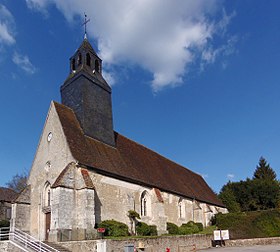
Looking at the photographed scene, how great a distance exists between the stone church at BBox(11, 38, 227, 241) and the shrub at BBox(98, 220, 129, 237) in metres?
0.67

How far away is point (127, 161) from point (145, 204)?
12.4 ft

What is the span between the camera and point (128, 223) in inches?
939

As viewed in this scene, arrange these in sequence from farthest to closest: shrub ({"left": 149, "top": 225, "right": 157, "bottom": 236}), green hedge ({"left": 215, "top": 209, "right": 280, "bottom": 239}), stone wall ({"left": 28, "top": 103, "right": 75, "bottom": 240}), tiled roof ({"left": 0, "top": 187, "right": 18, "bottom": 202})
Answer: tiled roof ({"left": 0, "top": 187, "right": 18, "bottom": 202}) → green hedge ({"left": 215, "top": 209, "right": 280, "bottom": 239}) → shrub ({"left": 149, "top": 225, "right": 157, "bottom": 236}) → stone wall ({"left": 28, "top": 103, "right": 75, "bottom": 240})

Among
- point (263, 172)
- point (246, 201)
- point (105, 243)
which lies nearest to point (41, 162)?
point (105, 243)

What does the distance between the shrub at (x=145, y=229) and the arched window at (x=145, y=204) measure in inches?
79.8

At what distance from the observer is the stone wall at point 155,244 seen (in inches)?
669

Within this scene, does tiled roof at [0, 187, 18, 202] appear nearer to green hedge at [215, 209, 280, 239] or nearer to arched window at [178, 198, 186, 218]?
arched window at [178, 198, 186, 218]

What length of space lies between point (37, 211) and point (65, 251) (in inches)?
254

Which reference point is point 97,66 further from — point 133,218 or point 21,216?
point 21,216

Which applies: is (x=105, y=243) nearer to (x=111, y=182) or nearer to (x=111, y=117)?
(x=111, y=182)

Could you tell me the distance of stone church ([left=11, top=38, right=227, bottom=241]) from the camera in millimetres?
19969

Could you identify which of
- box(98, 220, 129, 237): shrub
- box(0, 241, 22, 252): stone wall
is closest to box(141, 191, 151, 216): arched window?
box(98, 220, 129, 237): shrub

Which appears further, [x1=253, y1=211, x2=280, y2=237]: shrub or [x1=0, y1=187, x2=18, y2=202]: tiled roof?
[x1=0, y1=187, x2=18, y2=202]: tiled roof

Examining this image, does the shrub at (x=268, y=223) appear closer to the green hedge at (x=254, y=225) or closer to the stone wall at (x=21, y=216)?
the green hedge at (x=254, y=225)
